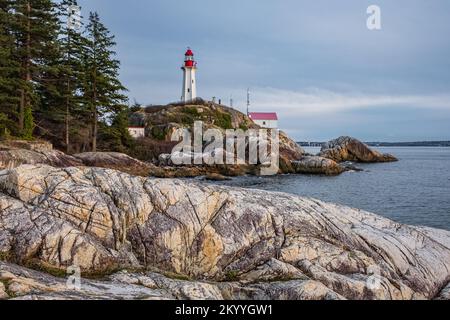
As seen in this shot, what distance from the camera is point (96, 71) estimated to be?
46.1 metres

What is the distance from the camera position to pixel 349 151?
8431 cm

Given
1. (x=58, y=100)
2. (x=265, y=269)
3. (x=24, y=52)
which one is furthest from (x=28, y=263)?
(x=58, y=100)

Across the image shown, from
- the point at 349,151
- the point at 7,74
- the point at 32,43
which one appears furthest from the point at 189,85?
the point at 7,74

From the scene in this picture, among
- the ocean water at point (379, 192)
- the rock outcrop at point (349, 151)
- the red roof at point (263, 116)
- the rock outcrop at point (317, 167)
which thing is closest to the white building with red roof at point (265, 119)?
the red roof at point (263, 116)

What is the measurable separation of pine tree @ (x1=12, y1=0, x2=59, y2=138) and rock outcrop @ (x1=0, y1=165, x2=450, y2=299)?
28.3 metres

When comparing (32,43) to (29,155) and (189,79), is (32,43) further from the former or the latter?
(189,79)

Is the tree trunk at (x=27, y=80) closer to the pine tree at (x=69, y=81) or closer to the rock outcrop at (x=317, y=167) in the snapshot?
the pine tree at (x=69, y=81)

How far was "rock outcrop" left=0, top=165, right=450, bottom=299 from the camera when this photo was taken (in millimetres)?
9578

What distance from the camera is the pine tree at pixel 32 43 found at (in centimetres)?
3556

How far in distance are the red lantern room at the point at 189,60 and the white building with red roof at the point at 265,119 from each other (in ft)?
86.3

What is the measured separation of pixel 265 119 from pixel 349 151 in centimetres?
3044
